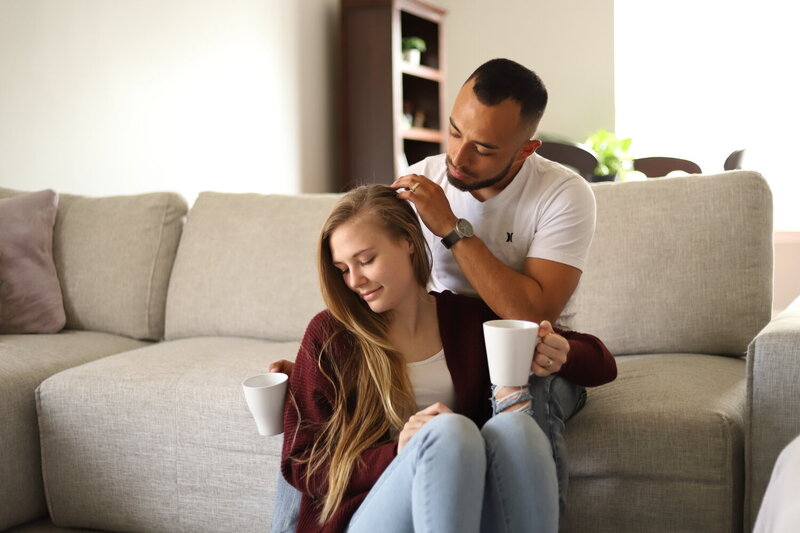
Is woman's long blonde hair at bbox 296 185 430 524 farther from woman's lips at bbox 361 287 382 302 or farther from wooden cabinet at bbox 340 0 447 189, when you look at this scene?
wooden cabinet at bbox 340 0 447 189

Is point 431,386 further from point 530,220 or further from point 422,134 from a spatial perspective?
point 422,134

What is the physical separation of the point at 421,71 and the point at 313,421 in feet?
13.4

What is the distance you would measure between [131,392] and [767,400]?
1.34m

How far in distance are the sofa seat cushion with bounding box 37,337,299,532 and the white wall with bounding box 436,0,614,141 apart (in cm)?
410

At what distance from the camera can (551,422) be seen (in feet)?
4.68

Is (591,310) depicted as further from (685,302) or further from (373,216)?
(373,216)

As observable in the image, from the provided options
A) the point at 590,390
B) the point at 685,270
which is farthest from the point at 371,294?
the point at 685,270

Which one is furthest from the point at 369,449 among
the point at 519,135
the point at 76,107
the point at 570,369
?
the point at 76,107

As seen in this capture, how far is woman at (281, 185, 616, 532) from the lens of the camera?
117 centimetres

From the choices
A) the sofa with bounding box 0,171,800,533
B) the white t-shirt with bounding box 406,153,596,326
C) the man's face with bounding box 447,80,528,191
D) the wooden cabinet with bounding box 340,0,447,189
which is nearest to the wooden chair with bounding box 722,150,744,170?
the sofa with bounding box 0,171,800,533

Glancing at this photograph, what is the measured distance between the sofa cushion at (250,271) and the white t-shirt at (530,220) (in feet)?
2.27

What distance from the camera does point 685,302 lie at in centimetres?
198

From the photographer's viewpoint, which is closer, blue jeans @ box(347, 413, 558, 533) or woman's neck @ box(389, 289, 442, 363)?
blue jeans @ box(347, 413, 558, 533)

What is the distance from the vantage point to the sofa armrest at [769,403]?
4.75 ft
